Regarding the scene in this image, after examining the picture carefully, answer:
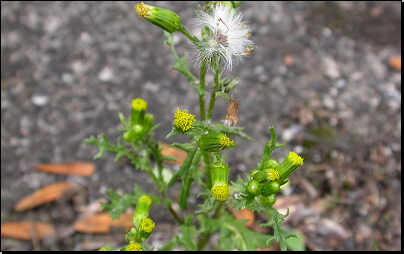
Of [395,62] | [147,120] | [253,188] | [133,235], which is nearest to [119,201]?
[133,235]

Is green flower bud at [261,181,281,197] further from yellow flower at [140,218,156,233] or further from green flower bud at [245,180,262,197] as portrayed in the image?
yellow flower at [140,218,156,233]

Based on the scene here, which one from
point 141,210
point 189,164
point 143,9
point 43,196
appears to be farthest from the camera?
point 43,196

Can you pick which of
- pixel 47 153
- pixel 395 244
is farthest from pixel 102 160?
pixel 395 244

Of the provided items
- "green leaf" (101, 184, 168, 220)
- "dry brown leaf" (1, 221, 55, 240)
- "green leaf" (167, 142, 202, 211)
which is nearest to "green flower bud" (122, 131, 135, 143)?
"green leaf" (101, 184, 168, 220)

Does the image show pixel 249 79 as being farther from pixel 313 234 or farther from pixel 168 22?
pixel 168 22

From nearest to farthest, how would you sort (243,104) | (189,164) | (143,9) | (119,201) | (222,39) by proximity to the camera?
1. (143,9)
2. (222,39)
3. (189,164)
4. (119,201)
5. (243,104)

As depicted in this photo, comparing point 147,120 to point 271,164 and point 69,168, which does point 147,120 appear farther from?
point 69,168
